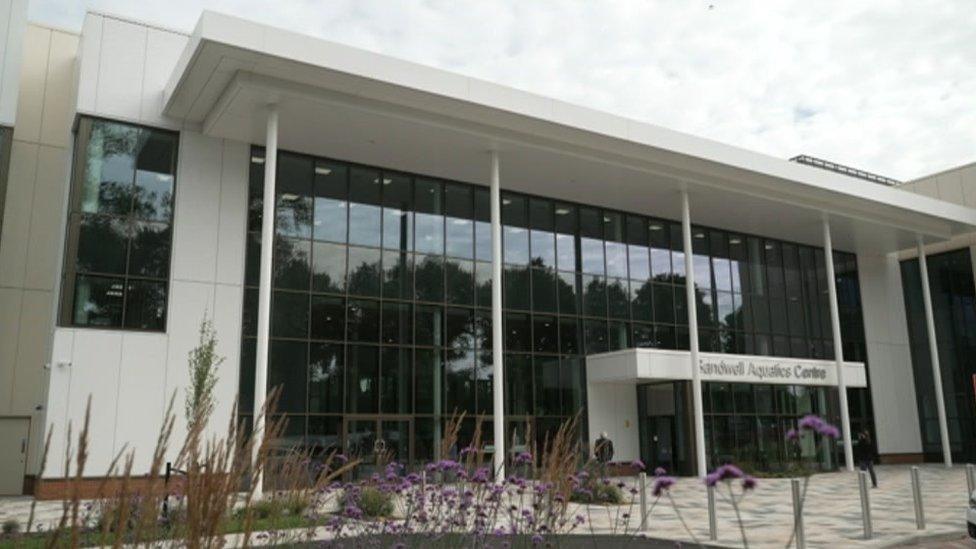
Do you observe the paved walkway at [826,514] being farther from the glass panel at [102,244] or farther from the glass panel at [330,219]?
the glass panel at [102,244]

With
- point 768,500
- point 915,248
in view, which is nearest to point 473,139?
point 768,500

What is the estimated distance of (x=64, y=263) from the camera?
683 inches

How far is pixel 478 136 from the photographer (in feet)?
64.6

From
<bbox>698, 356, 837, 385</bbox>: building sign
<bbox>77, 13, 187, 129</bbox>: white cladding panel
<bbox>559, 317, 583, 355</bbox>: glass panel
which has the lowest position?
<bbox>698, 356, 837, 385</bbox>: building sign

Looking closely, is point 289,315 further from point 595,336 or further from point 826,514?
point 826,514

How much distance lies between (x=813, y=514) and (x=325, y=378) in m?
11.3

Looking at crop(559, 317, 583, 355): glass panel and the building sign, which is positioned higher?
crop(559, 317, 583, 355): glass panel

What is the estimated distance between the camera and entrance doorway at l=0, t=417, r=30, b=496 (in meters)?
18.4

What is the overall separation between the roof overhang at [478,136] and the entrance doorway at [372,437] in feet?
22.5

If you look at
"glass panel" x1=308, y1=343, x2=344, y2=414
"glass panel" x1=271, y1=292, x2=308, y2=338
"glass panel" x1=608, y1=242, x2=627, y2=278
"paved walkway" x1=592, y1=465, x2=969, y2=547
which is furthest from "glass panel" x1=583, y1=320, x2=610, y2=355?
"glass panel" x1=271, y1=292, x2=308, y2=338

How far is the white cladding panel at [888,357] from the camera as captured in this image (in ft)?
100

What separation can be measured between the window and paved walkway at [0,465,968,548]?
4.17 m

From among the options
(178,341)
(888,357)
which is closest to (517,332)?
(178,341)

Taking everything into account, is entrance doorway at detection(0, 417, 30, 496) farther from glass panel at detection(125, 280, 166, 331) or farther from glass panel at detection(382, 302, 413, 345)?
glass panel at detection(382, 302, 413, 345)
